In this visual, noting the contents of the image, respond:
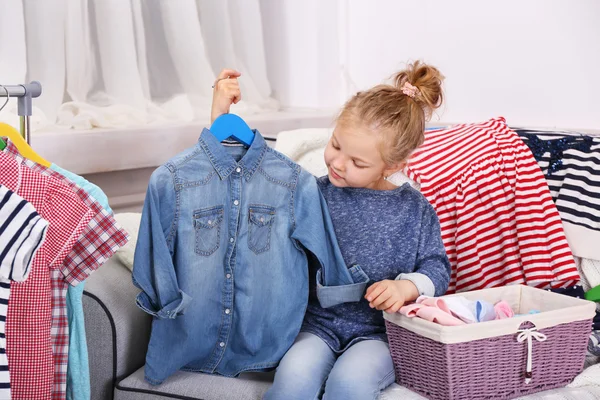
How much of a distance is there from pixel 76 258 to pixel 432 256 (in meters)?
0.76

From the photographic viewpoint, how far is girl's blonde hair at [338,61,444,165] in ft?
5.13

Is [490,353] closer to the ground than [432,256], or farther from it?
closer to the ground

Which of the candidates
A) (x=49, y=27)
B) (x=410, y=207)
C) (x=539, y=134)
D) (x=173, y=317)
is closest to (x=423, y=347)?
(x=410, y=207)

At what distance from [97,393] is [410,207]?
0.79 metres

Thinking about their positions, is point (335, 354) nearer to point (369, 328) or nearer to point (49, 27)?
point (369, 328)

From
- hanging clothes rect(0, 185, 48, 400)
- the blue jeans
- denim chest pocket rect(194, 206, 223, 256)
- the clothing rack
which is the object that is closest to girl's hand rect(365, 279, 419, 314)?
the blue jeans

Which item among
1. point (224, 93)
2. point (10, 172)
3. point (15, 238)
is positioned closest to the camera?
point (15, 238)

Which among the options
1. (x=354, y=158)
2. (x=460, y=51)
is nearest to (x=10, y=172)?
(x=354, y=158)

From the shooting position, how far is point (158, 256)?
1.45 metres

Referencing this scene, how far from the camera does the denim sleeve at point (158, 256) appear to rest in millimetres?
1451

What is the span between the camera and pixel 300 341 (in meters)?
1.56

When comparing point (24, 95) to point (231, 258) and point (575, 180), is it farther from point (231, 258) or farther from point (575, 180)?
point (575, 180)

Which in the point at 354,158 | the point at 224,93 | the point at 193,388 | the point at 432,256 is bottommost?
the point at 193,388

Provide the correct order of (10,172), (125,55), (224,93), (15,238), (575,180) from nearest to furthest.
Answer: (15,238) → (10,172) → (224,93) → (575,180) → (125,55)
